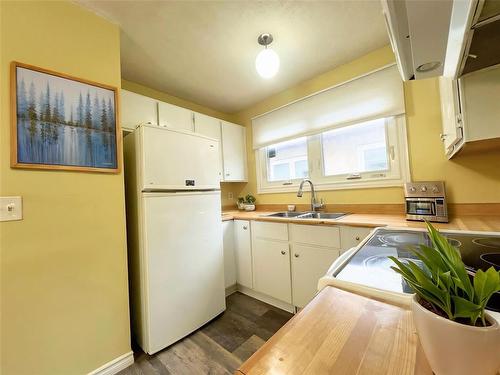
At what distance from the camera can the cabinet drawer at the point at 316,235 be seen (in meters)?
1.59

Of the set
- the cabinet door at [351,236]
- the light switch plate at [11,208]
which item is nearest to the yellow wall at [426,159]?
the cabinet door at [351,236]

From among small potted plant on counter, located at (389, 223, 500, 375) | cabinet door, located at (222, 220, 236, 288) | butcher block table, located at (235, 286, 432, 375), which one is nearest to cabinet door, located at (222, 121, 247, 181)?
cabinet door, located at (222, 220, 236, 288)

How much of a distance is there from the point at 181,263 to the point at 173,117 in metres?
1.49

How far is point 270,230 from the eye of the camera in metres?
1.98

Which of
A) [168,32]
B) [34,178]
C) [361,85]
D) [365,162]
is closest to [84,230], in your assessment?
[34,178]

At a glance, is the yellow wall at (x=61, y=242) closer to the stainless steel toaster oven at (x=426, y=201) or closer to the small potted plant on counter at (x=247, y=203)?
the small potted plant on counter at (x=247, y=203)

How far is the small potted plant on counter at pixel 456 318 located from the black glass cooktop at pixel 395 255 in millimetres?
63

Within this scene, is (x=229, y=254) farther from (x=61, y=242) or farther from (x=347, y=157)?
(x=347, y=157)

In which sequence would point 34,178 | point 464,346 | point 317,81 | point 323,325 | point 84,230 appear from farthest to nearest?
point 317,81 → point 84,230 → point 34,178 → point 323,325 → point 464,346

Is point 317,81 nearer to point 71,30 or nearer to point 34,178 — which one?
point 71,30

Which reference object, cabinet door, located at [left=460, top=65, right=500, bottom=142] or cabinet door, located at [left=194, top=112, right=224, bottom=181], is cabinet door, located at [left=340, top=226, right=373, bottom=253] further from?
cabinet door, located at [left=194, top=112, right=224, bottom=181]

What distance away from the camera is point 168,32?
157 cm

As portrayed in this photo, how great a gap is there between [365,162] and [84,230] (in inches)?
92.5

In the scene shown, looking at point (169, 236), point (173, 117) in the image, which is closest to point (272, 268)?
point (169, 236)
